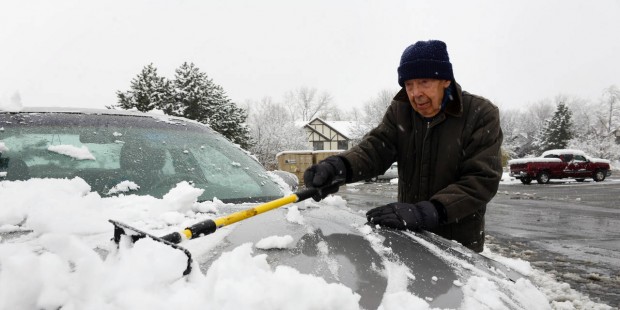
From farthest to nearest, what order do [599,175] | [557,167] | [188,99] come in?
[188,99]
[599,175]
[557,167]

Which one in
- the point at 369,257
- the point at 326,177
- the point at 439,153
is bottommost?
the point at 369,257

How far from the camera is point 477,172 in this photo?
1856mm

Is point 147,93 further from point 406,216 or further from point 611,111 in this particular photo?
point 611,111

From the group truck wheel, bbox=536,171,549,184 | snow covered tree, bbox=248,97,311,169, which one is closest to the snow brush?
truck wheel, bbox=536,171,549,184

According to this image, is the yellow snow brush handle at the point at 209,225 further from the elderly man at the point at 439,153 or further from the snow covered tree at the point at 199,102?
the snow covered tree at the point at 199,102

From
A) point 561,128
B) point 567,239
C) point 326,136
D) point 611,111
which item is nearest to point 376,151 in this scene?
point 567,239

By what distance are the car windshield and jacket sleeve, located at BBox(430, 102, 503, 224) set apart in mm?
851

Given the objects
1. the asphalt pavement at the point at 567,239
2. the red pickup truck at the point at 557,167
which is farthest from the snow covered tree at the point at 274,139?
the asphalt pavement at the point at 567,239

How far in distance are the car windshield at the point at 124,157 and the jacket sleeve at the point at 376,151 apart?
431 mm

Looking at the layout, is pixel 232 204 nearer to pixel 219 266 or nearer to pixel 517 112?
pixel 219 266

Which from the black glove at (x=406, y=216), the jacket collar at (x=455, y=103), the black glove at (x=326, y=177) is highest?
the jacket collar at (x=455, y=103)

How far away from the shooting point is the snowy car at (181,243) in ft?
2.79

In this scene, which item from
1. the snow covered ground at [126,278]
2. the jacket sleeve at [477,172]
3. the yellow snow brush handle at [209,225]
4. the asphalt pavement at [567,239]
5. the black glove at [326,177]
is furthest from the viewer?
the asphalt pavement at [567,239]

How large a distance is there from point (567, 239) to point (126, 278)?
587 cm
